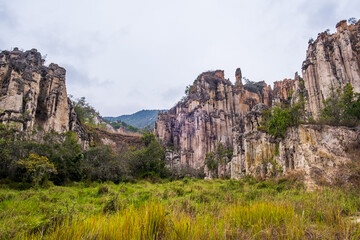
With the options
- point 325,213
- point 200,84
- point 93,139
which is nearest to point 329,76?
point 200,84

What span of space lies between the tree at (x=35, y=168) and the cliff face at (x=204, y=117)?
107 ft

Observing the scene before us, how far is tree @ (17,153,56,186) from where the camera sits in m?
15.9

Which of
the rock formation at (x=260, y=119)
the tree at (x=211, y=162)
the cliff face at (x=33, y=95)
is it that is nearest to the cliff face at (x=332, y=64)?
the rock formation at (x=260, y=119)

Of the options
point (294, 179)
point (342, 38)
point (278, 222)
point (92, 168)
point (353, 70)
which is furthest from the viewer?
point (342, 38)

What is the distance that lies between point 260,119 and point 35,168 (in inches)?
959

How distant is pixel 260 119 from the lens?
87.8 ft

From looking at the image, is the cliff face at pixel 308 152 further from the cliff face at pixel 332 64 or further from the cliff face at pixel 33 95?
the cliff face at pixel 33 95

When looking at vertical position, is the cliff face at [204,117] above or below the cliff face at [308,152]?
above

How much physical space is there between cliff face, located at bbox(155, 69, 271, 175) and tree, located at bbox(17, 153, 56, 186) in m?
32.6

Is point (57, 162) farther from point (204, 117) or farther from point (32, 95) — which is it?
point (204, 117)

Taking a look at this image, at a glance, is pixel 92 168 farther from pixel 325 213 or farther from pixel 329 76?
pixel 329 76

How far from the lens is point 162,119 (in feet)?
199

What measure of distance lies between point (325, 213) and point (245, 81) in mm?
72798

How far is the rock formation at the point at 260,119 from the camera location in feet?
50.4
